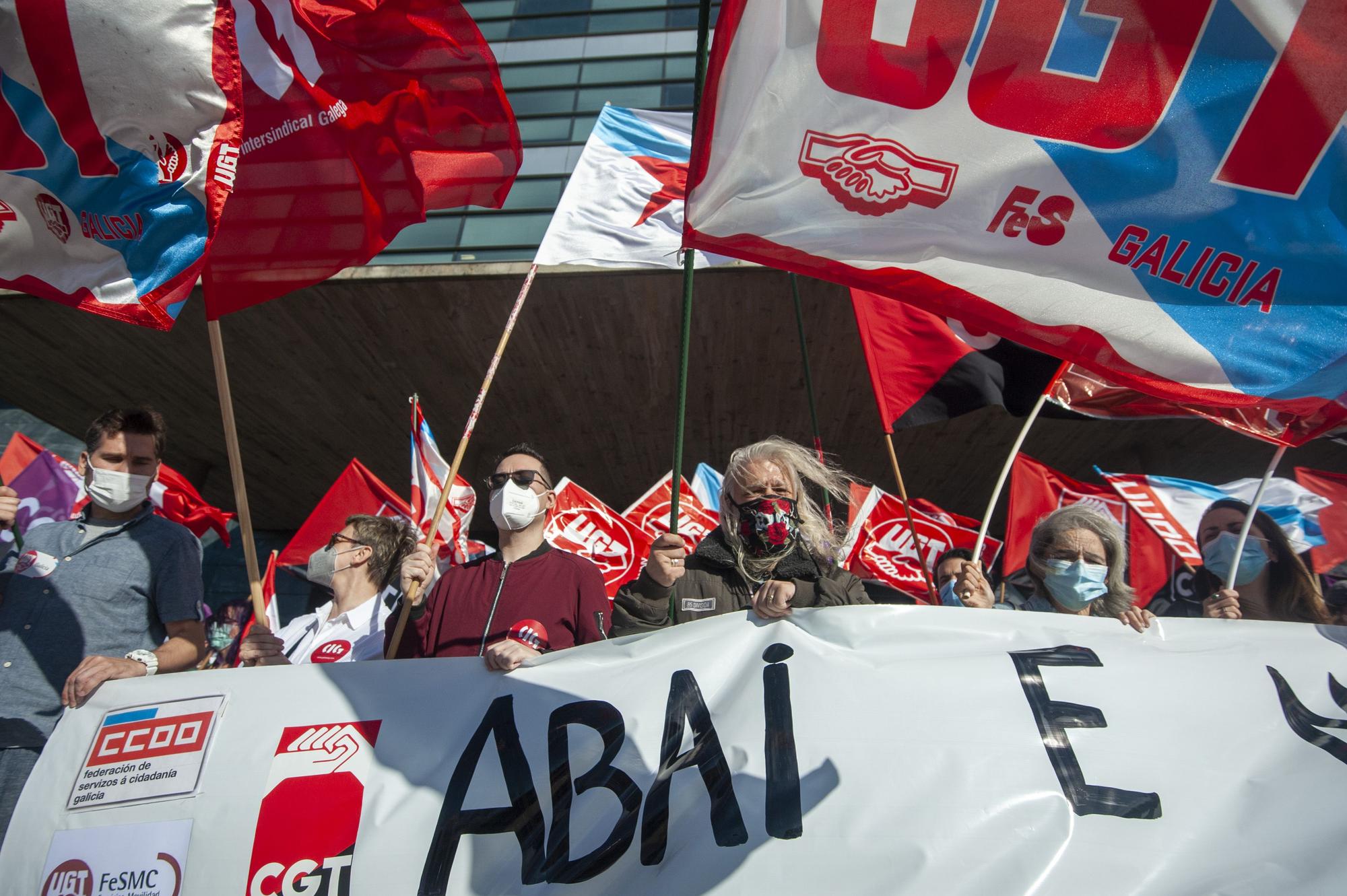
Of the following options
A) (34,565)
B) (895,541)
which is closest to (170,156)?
(34,565)

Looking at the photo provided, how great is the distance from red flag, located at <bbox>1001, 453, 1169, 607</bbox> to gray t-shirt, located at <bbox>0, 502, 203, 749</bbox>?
16.5 ft

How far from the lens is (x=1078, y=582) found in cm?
278

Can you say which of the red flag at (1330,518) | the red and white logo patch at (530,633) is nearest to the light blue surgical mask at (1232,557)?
the red flag at (1330,518)

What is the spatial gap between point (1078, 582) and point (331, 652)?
2974 millimetres

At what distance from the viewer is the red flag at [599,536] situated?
612 cm

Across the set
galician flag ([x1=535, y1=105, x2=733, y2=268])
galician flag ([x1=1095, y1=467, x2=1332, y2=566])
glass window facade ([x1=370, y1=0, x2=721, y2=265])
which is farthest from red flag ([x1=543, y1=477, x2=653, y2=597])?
glass window facade ([x1=370, y1=0, x2=721, y2=265])

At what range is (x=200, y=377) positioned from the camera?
28.1 feet

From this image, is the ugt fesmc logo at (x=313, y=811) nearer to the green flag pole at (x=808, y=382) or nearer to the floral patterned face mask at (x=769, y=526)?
the floral patterned face mask at (x=769, y=526)

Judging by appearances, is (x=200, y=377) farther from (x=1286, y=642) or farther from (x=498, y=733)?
(x=1286, y=642)

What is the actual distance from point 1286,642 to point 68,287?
12.2ft

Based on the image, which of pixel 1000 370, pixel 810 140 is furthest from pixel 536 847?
pixel 1000 370

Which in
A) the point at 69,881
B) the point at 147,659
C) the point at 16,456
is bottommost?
the point at 16,456

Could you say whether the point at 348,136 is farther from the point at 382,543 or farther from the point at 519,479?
the point at 382,543

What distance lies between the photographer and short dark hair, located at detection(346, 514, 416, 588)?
3.54 meters
